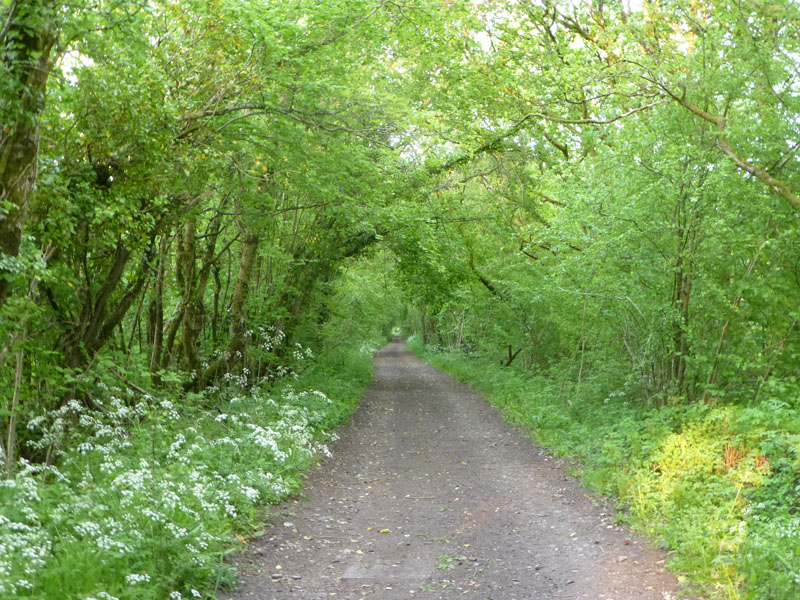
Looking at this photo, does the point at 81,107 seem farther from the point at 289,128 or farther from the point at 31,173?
the point at 289,128

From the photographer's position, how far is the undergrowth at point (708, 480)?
5.34 m

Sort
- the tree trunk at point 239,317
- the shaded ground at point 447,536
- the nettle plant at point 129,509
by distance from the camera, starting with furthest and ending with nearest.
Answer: the tree trunk at point 239,317 < the shaded ground at point 447,536 < the nettle plant at point 129,509

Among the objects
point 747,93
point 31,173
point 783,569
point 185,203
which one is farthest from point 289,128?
point 783,569

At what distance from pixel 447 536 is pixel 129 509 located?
3.34 metres

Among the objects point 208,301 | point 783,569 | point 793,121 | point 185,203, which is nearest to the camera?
point 783,569

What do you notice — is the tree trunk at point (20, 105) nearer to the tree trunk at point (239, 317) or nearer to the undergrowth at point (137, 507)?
the undergrowth at point (137, 507)

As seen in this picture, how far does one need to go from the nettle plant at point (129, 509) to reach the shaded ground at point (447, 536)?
1.61 feet

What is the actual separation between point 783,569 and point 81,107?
7.65m

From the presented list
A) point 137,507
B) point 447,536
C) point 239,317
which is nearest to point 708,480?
point 447,536

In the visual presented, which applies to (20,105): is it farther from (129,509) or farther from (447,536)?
(447,536)

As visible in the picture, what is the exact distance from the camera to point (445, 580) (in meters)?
5.96

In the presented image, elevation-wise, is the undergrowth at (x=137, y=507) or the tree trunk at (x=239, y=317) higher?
the tree trunk at (x=239, y=317)

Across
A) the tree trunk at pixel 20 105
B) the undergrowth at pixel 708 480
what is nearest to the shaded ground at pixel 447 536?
the undergrowth at pixel 708 480

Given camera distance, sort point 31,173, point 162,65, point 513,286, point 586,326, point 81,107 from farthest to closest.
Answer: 1. point 513,286
2. point 586,326
3. point 162,65
4. point 81,107
5. point 31,173
